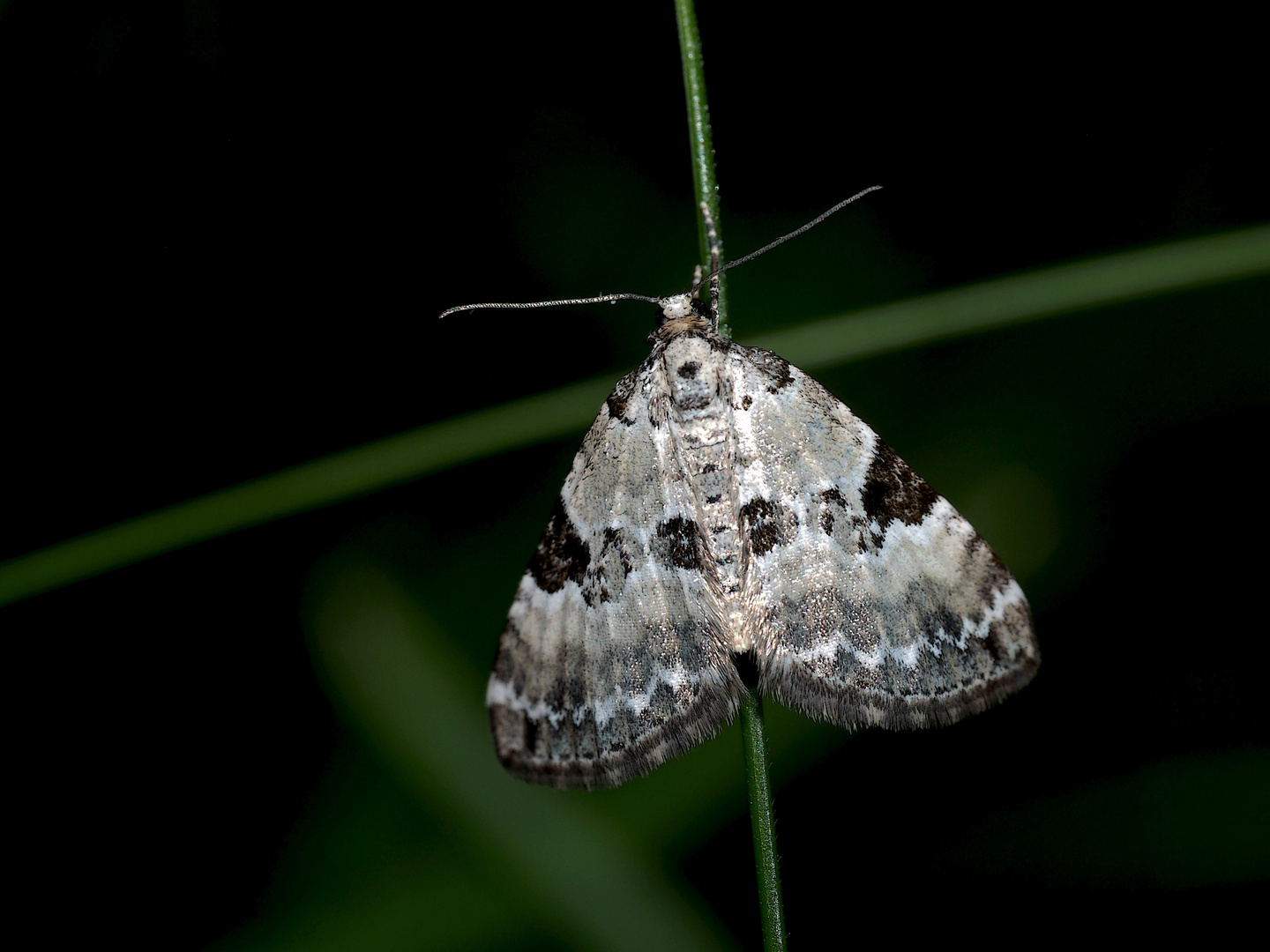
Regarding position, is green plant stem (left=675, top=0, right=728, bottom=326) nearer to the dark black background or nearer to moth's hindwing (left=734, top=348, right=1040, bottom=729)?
moth's hindwing (left=734, top=348, right=1040, bottom=729)

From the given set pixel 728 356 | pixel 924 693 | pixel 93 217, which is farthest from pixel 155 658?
pixel 924 693

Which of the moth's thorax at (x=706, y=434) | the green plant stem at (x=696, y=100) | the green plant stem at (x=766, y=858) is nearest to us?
the green plant stem at (x=766, y=858)

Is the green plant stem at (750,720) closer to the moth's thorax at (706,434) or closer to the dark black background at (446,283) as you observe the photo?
the moth's thorax at (706,434)

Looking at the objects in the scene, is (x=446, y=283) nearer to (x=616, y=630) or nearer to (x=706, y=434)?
(x=706, y=434)

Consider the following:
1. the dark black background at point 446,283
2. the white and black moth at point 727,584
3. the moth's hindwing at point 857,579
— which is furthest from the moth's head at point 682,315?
the dark black background at point 446,283

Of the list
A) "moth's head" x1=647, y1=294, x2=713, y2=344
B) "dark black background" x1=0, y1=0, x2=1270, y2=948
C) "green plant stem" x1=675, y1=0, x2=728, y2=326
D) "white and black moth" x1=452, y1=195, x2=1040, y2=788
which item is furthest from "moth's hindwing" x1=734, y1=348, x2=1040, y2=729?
"dark black background" x1=0, y1=0, x2=1270, y2=948


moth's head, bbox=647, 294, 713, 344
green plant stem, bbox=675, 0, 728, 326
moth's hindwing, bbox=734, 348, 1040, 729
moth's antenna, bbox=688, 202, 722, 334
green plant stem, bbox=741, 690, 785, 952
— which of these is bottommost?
green plant stem, bbox=741, 690, 785, 952
